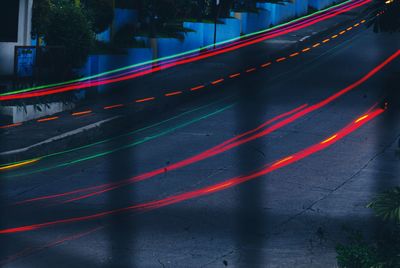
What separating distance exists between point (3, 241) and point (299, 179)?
641cm

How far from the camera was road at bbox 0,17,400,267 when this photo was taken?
1077 centimetres

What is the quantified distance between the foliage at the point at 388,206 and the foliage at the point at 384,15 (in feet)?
3.12

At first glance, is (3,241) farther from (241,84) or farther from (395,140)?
(241,84)

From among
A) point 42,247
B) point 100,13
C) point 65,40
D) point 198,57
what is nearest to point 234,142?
point 65,40

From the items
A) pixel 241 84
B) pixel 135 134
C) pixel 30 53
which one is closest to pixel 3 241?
pixel 135 134

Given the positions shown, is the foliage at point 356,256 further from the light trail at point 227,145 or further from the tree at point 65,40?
the tree at point 65,40

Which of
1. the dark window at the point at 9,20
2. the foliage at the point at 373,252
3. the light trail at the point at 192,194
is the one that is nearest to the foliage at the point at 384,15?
the foliage at the point at 373,252

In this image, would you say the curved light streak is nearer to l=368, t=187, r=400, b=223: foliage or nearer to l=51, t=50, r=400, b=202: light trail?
l=51, t=50, r=400, b=202: light trail

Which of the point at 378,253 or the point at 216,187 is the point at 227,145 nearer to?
the point at 216,187

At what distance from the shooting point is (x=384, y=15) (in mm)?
4992

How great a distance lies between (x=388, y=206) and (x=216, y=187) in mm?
10567

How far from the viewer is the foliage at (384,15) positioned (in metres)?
4.93

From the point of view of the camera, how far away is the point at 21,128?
21406mm

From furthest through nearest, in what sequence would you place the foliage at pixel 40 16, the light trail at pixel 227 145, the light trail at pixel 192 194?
the foliage at pixel 40 16, the light trail at pixel 227 145, the light trail at pixel 192 194
